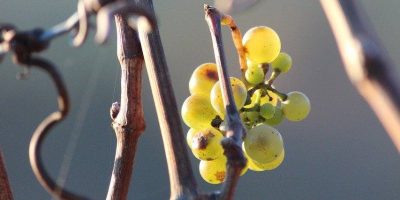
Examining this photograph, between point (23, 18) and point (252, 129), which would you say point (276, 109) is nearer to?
point (252, 129)

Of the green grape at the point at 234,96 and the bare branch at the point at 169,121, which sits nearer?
the bare branch at the point at 169,121

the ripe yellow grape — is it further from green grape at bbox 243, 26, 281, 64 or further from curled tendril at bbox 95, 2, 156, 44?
curled tendril at bbox 95, 2, 156, 44

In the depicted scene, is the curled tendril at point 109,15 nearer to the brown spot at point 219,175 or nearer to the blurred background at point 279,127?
the brown spot at point 219,175

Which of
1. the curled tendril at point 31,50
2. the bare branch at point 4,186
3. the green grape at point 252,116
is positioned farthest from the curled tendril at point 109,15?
the green grape at point 252,116

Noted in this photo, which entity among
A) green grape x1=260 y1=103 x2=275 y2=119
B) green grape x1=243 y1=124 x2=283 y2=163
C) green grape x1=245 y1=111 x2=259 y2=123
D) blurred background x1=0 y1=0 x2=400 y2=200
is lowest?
green grape x1=243 y1=124 x2=283 y2=163

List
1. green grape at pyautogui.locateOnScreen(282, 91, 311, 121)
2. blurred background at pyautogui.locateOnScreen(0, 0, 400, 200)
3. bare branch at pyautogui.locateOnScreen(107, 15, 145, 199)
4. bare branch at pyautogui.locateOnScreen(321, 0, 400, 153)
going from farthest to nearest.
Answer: blurred background at pyautogui.locateOnScreen(0, 0, 400, 200) → green grape at pyautogui.locateOnScreen(282, 91, 311, 121) → bare branch at pyautogui.locateOnScreen(107, 15, 145, 199) → bare branch at pyautogui.locateOnScreen(321, 0, 400, 153)

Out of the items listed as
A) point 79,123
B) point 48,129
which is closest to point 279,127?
point 79,123

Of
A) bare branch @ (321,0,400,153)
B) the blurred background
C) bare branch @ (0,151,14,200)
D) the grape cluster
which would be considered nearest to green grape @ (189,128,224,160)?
the grape cluster
